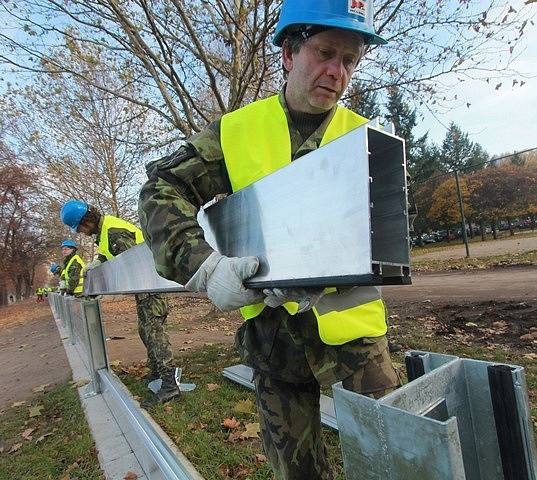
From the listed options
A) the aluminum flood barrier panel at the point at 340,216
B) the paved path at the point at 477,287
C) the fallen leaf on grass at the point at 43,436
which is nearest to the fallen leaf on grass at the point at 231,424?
the fallen leaf on grass at the point at 43,436

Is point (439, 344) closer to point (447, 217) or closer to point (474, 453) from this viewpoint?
point (474, 453)

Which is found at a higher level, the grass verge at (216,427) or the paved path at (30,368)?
the grass verge at (216,427)

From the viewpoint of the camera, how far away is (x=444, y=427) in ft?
1.90

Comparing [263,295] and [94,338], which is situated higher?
[263,295]

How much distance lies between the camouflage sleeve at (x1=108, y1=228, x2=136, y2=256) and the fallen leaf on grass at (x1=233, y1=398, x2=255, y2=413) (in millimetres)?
2296

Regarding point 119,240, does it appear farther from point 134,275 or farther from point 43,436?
point 134,275

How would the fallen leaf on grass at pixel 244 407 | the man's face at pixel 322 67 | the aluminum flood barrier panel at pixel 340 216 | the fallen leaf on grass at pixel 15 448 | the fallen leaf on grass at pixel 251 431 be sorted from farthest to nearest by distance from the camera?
the fallen leaf on grass at pixel 15 448
the fallen leaf on grass at pixel 244 407
the fallen leaf on grass at pixel 251 431
the man's face at pixel 322 67
the aluminum flood barrier panel at pixel 340 216

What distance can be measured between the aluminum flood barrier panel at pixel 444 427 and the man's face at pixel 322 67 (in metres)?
1.09

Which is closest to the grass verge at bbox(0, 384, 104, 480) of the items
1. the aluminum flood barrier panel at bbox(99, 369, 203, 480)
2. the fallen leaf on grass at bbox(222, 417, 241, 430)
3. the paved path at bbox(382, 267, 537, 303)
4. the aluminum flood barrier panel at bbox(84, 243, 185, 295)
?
the aluminum flood barrier panel at bbox(99, 369, 203, 480)

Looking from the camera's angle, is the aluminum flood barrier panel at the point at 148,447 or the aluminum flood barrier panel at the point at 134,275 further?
the aluminum flood barrier panel at the point at 148,447

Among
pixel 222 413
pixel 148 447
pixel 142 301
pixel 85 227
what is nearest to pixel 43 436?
pixel 142 301

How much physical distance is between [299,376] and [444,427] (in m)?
1.22

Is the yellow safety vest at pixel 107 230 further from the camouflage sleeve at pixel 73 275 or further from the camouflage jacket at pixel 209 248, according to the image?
the camouflage sleeve at pixel 73 275

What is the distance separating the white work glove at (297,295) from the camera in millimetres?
1048
